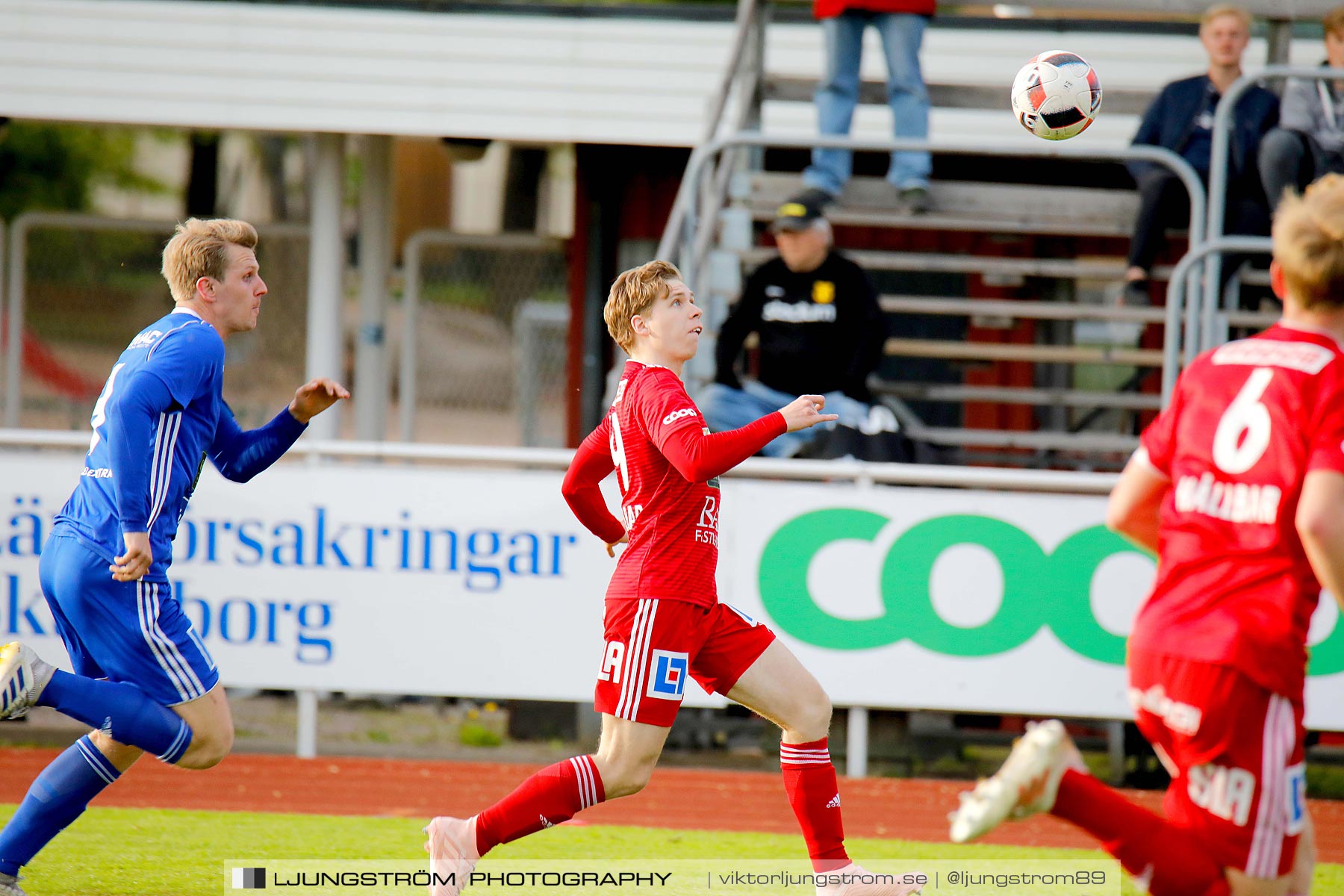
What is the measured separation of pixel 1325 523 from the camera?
279 cm

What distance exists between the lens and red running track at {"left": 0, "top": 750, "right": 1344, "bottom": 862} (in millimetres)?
6242

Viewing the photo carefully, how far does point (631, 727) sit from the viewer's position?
4.11 metres

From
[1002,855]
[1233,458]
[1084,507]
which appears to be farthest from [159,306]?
[1233,458]

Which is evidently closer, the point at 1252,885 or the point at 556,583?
the point at 1252,885

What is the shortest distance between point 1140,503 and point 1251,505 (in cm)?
30

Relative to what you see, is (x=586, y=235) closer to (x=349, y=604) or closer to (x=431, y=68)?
(x=431, y=68)

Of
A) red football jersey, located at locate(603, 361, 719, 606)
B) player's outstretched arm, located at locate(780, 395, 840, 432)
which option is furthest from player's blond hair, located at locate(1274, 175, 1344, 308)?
red football jersey, located at locate(603, 361, 719, 606)

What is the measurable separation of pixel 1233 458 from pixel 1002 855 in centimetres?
306

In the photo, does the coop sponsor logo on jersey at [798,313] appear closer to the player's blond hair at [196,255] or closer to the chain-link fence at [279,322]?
the player's blond hair at [196,255]

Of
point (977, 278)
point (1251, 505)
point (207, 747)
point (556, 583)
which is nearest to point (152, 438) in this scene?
point (207, 747)

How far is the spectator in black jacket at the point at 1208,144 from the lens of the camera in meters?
8.17

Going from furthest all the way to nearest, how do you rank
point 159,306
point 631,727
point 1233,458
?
point 159,306 < point 631,727 < point 1233,458

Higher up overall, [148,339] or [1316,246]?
[1316,246]

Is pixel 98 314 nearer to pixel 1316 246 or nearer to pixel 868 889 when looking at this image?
pixel 868 889
